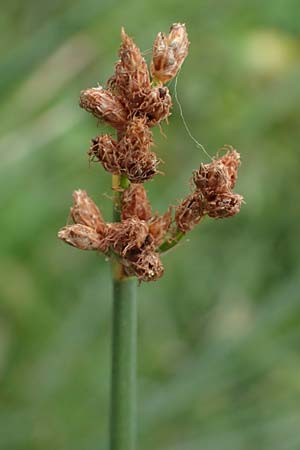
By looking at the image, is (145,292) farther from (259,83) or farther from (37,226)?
(259,83)

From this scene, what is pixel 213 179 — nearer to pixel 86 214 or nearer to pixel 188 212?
pixel 188 212

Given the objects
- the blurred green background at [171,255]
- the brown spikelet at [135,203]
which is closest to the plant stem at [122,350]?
the brown spikelet at [135,203]

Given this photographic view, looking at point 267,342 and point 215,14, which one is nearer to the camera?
point 267,342

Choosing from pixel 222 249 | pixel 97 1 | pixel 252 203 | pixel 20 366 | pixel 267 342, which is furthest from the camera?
pixel 222 249

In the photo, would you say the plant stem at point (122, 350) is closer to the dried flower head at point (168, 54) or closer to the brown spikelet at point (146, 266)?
the brown spikelet at point (146, 266)

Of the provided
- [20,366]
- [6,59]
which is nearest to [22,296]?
[20,366]

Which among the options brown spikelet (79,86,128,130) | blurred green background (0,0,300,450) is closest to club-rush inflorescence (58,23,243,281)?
brown spikelet (79,86,128,130)

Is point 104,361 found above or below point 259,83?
below
